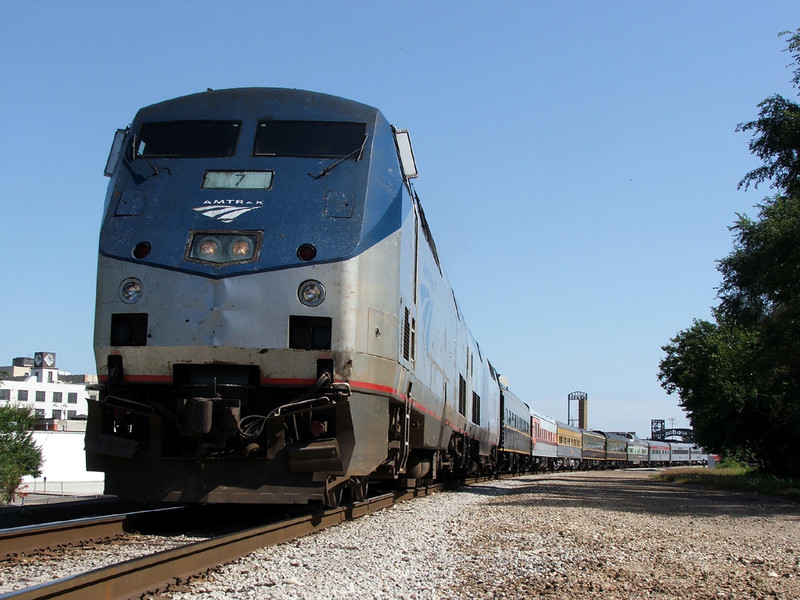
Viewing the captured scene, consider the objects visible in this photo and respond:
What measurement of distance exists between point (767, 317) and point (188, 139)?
738 inches

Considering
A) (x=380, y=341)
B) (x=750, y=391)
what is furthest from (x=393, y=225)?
(x=750, y=391)

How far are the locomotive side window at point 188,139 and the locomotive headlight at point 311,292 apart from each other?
188cm

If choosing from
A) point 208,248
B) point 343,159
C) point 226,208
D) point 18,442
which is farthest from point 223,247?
point 18,442

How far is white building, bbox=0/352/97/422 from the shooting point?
93.1 m

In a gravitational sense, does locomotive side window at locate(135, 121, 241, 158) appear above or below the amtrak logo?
above

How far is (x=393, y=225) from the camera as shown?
8820 mm

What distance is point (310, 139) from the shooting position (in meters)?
8.89

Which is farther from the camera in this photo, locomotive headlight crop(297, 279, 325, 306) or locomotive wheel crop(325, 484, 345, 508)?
locomotive wheel crop(325, 484, 345, 508)

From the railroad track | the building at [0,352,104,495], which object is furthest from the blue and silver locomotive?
the building at [0,352,104,495]

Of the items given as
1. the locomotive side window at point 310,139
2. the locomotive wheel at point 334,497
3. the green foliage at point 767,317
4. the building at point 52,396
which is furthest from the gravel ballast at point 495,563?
the building at point 52,396

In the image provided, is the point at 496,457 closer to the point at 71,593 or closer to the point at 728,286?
the point at 728,286

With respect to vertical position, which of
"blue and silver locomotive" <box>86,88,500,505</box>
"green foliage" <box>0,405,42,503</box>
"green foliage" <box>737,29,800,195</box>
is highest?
"green foliage" <box>737,29,800,195</box>

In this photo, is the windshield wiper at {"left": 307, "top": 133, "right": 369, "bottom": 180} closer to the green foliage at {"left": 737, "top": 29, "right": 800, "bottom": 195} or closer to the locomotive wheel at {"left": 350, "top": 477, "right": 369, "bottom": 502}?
the locomotive wheel at {"left": 350, "top": 477, "right": 369, "bottom": 502}

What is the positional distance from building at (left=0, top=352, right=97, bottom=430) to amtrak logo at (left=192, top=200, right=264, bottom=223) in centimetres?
8555
